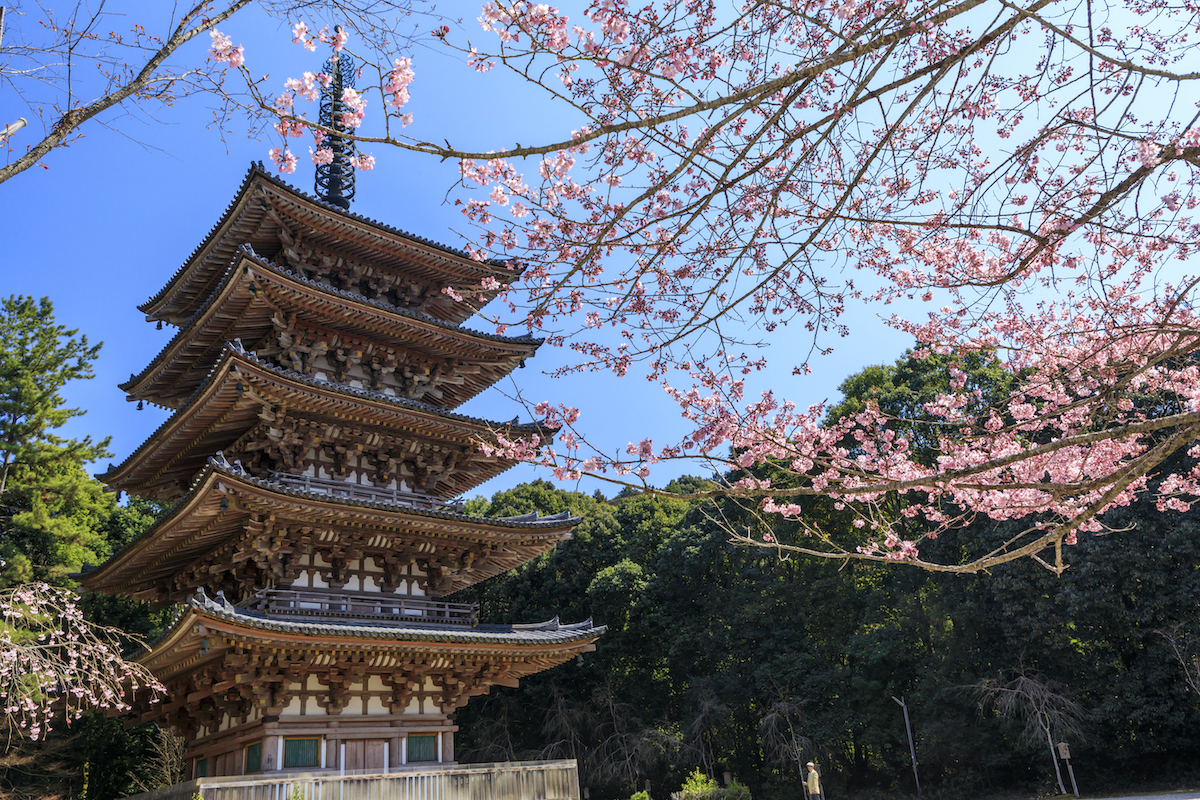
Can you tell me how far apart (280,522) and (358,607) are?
5.79 ft

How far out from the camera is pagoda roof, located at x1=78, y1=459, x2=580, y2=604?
1020cm

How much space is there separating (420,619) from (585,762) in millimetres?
16618

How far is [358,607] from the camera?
11.4 meters

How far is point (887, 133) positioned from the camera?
3.84 m

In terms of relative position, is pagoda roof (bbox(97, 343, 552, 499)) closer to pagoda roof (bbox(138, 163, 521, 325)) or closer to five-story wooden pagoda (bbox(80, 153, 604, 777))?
five-story wooden pagoda (bbox(80, 153, 604, 777))

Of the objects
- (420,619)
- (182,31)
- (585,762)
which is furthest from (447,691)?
(585,762)

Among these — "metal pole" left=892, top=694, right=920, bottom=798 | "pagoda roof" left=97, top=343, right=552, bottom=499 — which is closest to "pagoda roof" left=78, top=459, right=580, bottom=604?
"pagoda roof" left=97, top=343, right=552, bottom=499

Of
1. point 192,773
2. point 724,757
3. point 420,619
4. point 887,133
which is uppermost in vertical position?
point 887,133

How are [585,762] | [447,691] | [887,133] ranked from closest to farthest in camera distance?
[887,133]
[447,691]
[585,762]

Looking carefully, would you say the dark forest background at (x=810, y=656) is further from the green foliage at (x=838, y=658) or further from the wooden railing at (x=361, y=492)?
the wooden railing at (x=361, y=492)

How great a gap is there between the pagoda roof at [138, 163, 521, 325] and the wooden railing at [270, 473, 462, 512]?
332 cm

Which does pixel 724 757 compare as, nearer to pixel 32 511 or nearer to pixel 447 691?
pixel 447 691

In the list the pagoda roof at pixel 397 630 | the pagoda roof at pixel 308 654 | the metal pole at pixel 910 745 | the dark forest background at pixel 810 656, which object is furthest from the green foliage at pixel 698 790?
the pagoda roof at pixel 308 654

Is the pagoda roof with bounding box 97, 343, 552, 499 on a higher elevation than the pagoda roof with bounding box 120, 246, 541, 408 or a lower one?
lower
